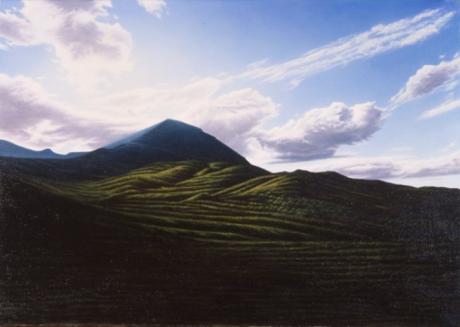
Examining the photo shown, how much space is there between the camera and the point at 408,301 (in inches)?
278

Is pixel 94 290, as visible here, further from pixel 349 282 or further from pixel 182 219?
pixel 349 282

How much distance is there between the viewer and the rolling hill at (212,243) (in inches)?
275

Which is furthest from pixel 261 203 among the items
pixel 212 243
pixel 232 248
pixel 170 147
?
pixel 170 147

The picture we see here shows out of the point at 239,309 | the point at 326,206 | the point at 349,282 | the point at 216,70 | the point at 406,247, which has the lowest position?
the point at 239,309

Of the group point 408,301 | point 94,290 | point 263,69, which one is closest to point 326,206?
point 408,301

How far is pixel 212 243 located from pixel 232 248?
0.95 ft

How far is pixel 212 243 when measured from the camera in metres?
7.23

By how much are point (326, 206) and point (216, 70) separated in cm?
260

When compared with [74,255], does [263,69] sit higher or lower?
higher

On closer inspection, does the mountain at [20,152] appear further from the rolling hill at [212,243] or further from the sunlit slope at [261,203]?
the sunlit slope at [261,203]

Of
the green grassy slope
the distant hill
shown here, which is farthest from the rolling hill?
the distant hill

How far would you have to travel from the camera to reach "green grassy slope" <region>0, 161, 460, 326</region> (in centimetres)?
698

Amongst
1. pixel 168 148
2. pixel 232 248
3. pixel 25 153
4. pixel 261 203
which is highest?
pixel 168 148

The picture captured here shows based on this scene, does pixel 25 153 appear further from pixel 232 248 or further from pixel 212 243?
pixel 232 248
